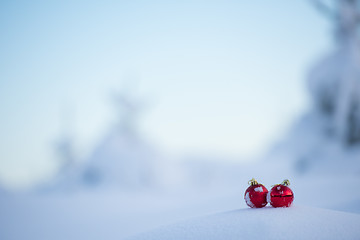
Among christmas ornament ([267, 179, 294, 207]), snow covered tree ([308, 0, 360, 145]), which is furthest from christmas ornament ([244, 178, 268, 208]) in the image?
snow covered tree ([308, 0, 360, 145])

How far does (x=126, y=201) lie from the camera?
223 inches

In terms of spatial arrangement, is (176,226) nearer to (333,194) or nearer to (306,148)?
(333,194)

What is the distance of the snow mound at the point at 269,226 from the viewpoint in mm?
1528

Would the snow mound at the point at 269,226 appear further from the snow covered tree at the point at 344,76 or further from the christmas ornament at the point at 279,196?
the snow covered tree at the point at 344,76

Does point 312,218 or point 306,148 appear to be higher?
point 306,148

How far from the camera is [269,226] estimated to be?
1586 millimetres

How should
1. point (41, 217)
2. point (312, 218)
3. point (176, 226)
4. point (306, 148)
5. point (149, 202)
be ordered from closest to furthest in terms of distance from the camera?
point (312, 218)
point (176, 226)
point (41, 217)
point (149, 202)
point (306, 148)

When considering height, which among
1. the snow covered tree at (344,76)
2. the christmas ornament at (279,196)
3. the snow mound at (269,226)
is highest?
the snow covered tree at (344,76)

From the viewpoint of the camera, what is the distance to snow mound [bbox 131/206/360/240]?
1.53 meters

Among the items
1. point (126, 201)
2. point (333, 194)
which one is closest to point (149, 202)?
point (126, 201)

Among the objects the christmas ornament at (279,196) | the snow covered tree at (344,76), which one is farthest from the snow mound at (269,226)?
the snow covered tree at (344,76)

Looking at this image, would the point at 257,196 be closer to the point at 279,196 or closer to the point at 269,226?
the point at 279,196

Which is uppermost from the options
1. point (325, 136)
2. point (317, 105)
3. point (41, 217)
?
point (317, 105)

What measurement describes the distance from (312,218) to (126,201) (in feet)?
14.4
